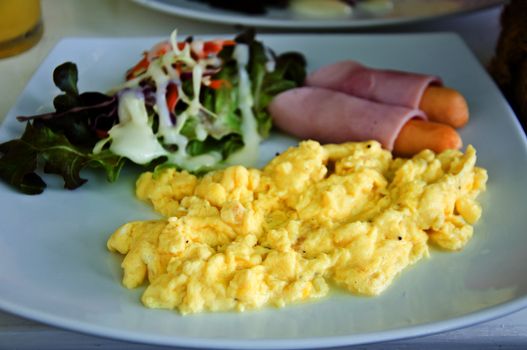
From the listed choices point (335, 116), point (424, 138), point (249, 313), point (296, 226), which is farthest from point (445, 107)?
point (249, 313)

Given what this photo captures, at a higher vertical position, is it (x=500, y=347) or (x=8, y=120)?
(x=8, y=120)

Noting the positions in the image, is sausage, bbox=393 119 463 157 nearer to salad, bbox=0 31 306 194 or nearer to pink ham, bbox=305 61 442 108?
pink ham, bbox=305 61 442 108

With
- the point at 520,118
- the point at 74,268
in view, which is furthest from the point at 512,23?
the point at 74,268

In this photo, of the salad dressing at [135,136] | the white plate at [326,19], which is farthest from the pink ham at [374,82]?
→ the salad dressing at [135,136]

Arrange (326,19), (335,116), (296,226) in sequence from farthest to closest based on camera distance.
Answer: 1. (326,19)
2. (335,116)
3. (296,226)

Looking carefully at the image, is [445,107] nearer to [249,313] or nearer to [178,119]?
[178,119]

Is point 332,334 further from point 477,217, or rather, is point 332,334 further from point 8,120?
point 8,120

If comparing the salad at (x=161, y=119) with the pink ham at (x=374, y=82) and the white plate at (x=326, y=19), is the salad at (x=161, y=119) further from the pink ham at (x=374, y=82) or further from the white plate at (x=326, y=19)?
the white plate at (x=326, y=19)
